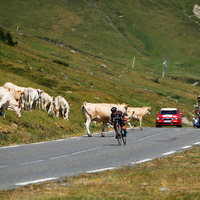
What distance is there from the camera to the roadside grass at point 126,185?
9.02m

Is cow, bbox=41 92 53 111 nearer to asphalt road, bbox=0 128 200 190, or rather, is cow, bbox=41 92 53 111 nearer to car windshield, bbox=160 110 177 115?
car windshield, bbox=160 110 177 115

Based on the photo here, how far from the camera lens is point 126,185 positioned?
33.8 ft

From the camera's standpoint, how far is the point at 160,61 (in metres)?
196

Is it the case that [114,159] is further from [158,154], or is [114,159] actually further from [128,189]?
[128,189]

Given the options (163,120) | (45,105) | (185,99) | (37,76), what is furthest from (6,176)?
(185,99)

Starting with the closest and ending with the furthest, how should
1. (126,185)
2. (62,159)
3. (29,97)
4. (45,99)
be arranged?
1. (126,185)
2. (62,159)
3. (29,97)
4. (45,99)

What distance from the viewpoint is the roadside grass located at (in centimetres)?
902

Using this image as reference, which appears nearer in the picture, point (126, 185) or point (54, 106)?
point (126, 185)

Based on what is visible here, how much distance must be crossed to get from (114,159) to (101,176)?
4.12 meters

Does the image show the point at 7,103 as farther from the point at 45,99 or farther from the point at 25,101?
the point at 45,99

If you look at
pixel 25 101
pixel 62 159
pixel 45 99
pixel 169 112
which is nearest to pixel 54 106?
pixel 45 99

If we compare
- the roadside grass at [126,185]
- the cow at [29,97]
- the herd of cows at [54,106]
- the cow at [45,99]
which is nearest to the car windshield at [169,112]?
the herd of cows at [54,106]

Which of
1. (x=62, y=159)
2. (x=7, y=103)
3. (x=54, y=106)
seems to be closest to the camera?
(x=62, y=159)

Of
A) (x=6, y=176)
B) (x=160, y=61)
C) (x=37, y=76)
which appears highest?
(x=160, y=61)
